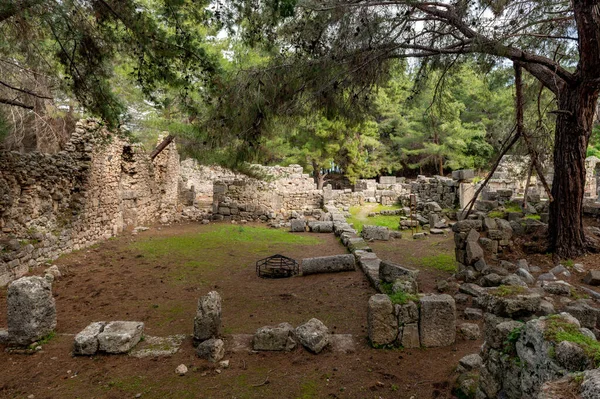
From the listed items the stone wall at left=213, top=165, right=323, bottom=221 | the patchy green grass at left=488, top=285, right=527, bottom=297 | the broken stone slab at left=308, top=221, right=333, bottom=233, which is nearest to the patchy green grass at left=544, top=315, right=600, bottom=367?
the patchy green grass at left=488, top=285, right=527, bottom=297

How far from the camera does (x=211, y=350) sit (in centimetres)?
452

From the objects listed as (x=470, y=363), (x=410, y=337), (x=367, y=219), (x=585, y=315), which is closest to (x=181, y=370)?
(x=410, y=337)

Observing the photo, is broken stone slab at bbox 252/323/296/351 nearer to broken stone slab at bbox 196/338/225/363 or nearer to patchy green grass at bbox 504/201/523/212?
broken stone slab at bbox 196/338/225/363

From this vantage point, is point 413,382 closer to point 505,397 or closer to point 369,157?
point 505,397

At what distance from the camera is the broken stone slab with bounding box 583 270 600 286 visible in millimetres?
5799

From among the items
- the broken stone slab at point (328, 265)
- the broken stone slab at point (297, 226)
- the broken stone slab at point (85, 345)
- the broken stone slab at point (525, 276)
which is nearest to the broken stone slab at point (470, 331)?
the broken stone slab at point (525, 276)

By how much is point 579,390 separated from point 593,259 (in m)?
6.30

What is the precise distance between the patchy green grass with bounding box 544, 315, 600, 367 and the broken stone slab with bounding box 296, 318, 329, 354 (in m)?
2.80

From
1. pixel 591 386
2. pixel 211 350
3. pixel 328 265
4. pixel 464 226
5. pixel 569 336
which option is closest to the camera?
pixel 591 386

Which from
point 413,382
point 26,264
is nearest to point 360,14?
point 413,382

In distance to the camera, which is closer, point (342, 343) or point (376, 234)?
point (342, 343)

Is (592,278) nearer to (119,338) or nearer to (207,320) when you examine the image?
(207,320)

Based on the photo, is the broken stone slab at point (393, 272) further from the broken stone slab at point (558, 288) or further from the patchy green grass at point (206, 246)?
the patchy green grass at point (206, 246)

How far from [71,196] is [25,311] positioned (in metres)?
6.68
